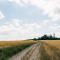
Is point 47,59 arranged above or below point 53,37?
below

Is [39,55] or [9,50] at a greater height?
[9,50]

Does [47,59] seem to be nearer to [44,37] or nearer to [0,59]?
[0,59]

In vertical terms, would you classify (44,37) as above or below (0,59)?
above

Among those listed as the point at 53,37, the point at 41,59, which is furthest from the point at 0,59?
the point at 53,37

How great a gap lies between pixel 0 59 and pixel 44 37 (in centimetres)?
14661

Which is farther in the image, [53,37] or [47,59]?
[53,37]

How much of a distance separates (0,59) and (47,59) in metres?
4.08

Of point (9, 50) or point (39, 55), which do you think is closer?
point (39, 55)

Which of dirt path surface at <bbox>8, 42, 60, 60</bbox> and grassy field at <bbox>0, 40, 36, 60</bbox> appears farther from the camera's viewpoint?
grassy field at <bbox>0, 40, 36, 60</bbox>

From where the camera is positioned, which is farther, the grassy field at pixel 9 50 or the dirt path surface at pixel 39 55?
the grassy field at pixel 9 50

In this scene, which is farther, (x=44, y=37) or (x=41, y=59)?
(x=44, y=37)

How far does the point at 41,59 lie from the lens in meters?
17.8

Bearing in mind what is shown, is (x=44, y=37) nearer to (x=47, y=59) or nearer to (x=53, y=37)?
(x=53, y=37)

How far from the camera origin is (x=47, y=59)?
1786cm
